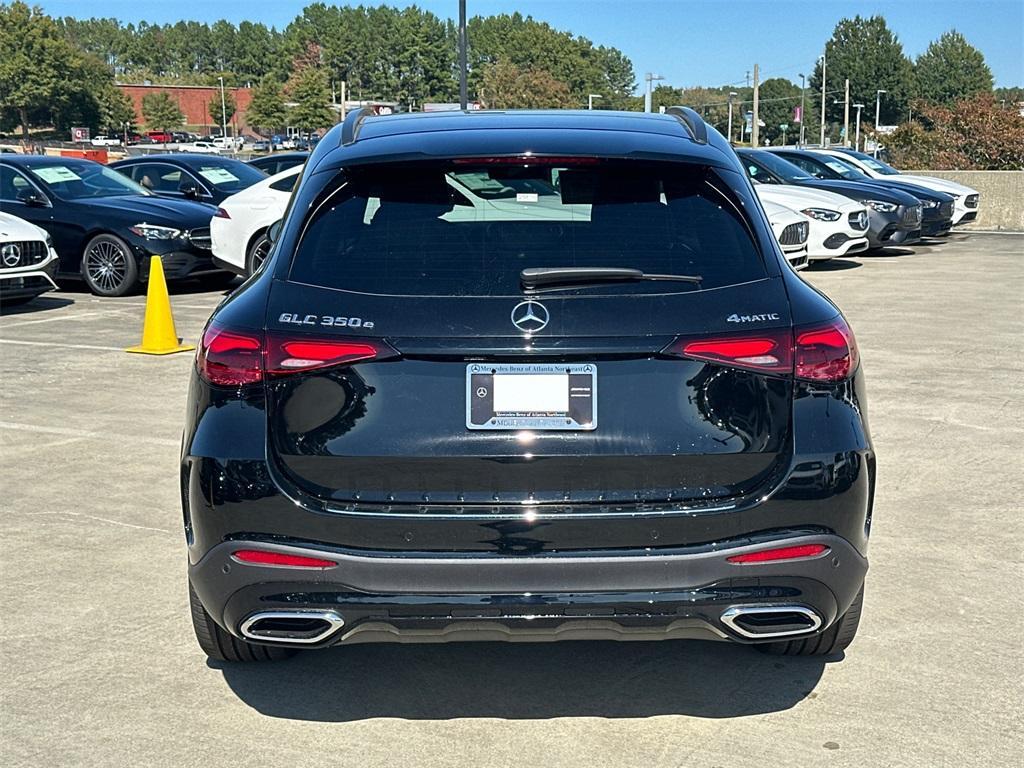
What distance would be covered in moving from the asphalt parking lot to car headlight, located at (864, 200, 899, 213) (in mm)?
12563

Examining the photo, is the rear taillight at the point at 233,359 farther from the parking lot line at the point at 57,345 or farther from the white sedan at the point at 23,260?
the white sedan at the point at 23,260

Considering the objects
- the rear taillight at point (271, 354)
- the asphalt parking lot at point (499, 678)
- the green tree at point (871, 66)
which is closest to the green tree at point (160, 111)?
the green tree at point (871, 66)

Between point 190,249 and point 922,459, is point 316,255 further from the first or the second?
point 190,249

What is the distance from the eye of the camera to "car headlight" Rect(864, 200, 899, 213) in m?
18.3

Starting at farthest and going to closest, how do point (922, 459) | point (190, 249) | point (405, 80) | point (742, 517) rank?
point (405, 80)
point (190, 249)
point (922, 459)
point (742, 517)

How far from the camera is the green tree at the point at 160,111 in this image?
445 feet

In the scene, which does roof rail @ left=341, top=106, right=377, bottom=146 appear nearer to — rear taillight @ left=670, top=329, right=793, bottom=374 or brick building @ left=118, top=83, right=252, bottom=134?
rear taillight @ left=670, top=329, right=793, bottom=374

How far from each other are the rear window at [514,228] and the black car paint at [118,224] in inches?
425

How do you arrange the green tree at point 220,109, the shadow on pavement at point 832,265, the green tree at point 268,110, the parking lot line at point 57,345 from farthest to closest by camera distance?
1. the green tree at point 220,109
2. the green tree at point 268,110
3. the shadow on pavement at point 832,265
4. the parking lot line at point 57,345

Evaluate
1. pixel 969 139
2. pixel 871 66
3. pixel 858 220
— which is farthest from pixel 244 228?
pixel 871 66

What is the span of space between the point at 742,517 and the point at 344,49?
164873mm

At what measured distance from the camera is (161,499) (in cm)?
593

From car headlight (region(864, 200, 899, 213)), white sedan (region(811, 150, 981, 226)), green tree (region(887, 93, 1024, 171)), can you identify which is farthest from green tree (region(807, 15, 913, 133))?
car headlight (region(864, 200, 899, 213))

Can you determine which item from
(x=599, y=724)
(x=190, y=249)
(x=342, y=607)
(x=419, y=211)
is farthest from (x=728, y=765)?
(x=190, y=249)
